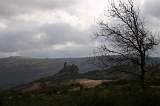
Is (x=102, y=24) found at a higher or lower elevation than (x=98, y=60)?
higher

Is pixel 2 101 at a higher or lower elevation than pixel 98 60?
lower

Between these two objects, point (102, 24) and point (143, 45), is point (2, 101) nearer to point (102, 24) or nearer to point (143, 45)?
point (102, 24)

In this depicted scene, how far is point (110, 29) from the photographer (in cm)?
1673

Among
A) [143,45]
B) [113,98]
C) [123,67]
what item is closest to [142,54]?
[143,45]

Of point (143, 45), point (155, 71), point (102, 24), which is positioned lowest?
point (155, 71)

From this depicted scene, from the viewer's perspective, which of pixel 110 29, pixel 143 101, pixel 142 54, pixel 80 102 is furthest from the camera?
pixel 110 29

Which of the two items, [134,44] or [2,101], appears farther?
[2,101]

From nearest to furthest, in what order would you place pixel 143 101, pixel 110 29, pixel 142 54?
pixel 143 101
pixel 142 54
pixel 110 29

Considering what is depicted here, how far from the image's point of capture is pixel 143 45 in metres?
15.8

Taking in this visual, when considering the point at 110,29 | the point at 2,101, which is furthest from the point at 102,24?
the point at 2,101

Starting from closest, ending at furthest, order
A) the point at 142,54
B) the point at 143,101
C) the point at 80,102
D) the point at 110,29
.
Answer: the point at 143,101, the point at 80,102, the point at 142,54, the point at 110,29

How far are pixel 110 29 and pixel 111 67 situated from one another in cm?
196

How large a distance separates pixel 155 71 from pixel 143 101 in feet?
11.3

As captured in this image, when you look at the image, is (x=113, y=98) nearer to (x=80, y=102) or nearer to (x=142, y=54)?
(x=80, y=102)
